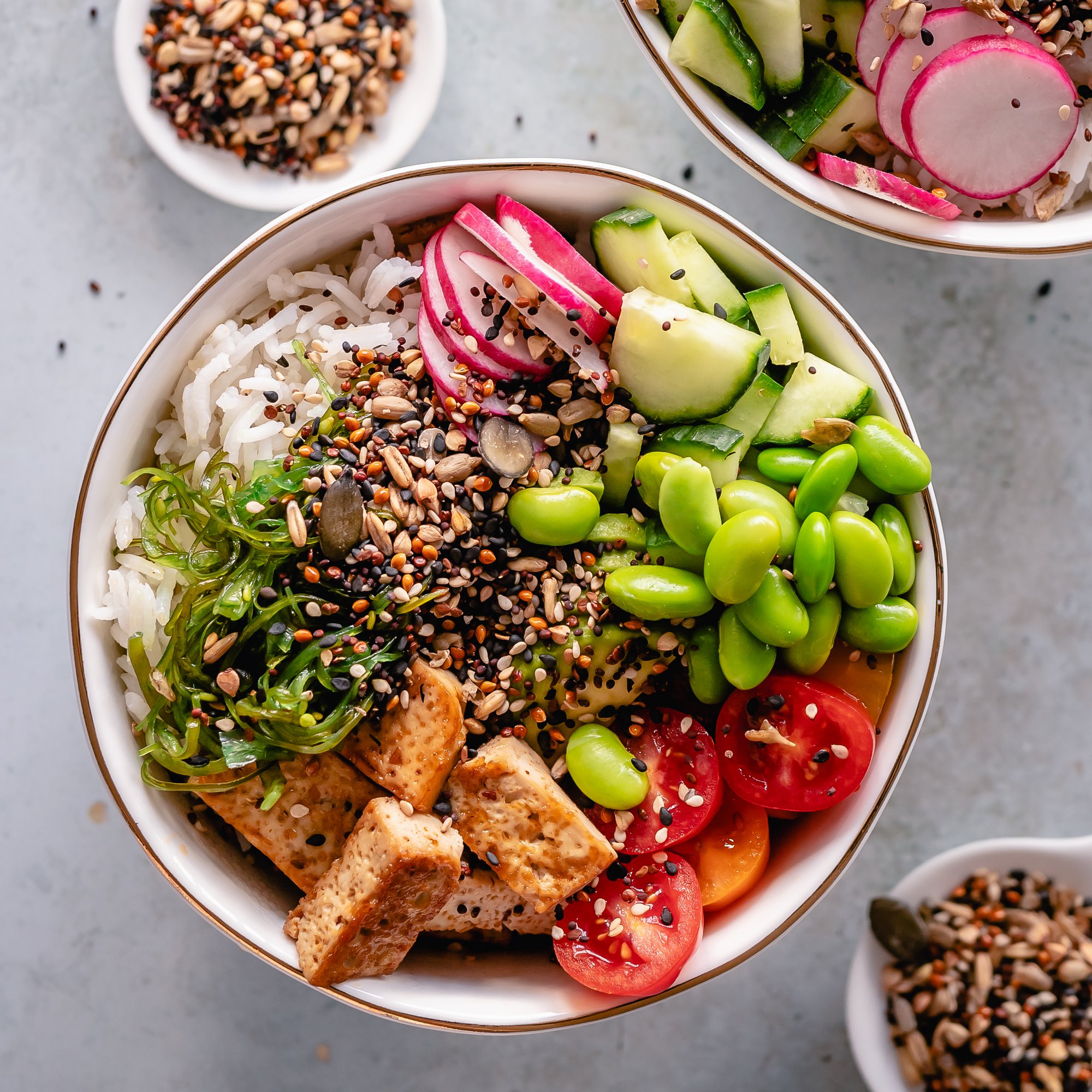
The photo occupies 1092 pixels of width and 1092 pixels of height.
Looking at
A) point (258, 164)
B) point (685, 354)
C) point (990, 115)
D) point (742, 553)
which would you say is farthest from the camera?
point (258, 164)

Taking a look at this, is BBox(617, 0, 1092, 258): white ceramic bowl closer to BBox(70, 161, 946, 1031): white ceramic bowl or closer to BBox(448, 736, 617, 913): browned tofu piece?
BBox(70, 161, 946, 1031): white ceramic bowl

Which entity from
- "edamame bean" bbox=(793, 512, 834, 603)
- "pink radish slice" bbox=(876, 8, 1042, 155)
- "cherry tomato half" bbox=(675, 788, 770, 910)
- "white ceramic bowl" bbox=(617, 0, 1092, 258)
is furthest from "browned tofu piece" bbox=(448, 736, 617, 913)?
"pink radish slice" bbox=(876, 8, 1042, 155)

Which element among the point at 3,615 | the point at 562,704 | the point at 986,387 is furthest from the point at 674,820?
the point at 3,615

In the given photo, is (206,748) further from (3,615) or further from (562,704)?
(3,615)

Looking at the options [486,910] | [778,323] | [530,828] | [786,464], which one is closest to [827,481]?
[786,464]

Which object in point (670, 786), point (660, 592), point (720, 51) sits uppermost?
point (720, 51)

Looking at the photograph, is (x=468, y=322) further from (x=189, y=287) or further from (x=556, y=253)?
(x=189, y=287)
